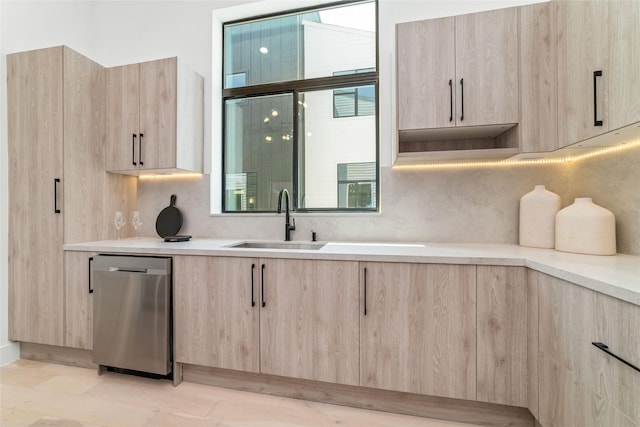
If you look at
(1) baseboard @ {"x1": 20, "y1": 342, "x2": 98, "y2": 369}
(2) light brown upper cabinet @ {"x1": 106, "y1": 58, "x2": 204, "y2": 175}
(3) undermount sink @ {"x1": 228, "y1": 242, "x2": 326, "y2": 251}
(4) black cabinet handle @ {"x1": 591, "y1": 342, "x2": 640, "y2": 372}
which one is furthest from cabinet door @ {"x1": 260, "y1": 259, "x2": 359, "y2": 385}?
(1) baseboard @ {"x1": 20, "y1": 342, "x2": 98, "y2": 369}

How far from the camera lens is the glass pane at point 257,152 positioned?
2637mm

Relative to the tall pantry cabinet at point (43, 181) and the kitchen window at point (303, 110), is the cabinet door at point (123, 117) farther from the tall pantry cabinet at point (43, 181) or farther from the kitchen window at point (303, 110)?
the kitchen window at point (303, 110)

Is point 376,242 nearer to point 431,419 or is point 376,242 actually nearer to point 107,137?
point 431,419

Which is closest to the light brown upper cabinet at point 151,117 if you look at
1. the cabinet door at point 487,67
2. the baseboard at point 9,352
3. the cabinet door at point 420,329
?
the baseboard at point 9,352

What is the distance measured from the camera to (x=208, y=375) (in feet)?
6.42

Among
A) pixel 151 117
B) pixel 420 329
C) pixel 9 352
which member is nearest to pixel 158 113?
pixel 151 117

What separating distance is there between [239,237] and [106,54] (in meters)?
2.36

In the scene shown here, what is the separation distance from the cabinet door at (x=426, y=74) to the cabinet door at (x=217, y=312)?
145cm

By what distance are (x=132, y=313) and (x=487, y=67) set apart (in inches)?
111

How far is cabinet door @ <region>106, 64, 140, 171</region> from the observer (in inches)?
93.4

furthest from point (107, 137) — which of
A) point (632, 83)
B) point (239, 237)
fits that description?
point (632, 83)

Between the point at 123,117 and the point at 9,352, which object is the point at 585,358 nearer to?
the point at 123,117

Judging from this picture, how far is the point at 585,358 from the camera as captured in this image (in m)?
1.06

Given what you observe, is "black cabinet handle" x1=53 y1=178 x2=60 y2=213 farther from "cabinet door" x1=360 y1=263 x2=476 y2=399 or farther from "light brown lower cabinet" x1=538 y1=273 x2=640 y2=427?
"light brown lower cabinet" x1=538 y1=273 x2=640 y2=427
